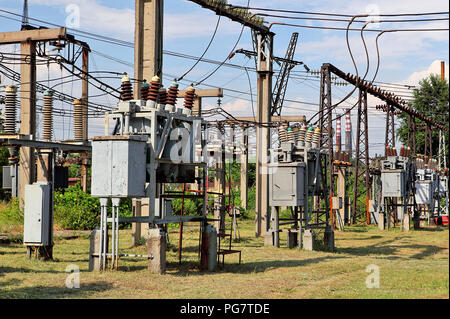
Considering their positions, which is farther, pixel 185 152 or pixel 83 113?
pixel 83 113

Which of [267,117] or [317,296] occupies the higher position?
[267,117]

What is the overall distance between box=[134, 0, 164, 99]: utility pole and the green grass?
496 centimetres

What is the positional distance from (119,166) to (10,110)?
6.12 meters

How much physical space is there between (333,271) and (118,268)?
447cm

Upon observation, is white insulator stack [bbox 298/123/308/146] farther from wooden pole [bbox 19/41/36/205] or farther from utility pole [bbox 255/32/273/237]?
wooden pole [bbox 19/41/36/205]

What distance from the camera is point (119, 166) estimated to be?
38.1 feet

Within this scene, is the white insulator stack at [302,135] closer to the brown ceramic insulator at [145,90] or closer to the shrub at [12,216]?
the brown ceramic insulator at [145,90]

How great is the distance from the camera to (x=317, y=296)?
9.48 meters

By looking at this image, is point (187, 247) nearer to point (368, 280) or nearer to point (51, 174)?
point (51, 174)

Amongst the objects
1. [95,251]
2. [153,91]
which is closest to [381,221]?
[153,91]

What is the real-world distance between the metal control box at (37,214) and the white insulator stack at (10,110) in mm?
2597

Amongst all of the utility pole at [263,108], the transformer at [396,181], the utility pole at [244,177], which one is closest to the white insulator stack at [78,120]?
the utility pole at [263,108]

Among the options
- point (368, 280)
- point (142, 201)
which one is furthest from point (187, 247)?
point (368, 280)

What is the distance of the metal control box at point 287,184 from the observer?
57.4 ft
